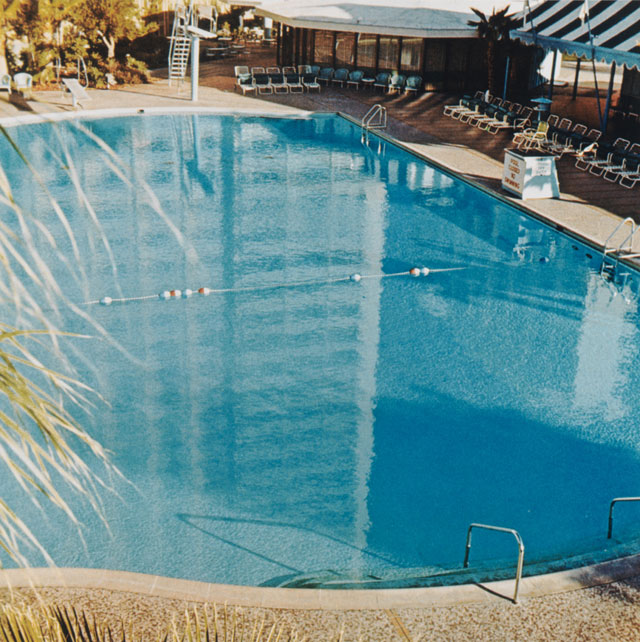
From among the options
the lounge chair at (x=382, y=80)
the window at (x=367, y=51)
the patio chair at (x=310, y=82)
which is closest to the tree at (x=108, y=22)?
the patio chair at (x=310, y=82)

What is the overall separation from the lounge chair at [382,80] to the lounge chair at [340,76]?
1392mm

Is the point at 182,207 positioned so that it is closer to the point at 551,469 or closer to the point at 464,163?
the point at 464,163

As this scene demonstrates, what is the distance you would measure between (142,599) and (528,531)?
408cm

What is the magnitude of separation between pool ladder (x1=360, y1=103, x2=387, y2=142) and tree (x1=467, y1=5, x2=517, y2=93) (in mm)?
3743

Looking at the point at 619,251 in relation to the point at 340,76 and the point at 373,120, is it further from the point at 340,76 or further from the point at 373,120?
the point at 340,76

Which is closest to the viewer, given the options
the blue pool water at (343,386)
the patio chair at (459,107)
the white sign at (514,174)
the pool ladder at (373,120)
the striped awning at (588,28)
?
the blue pool water at (343,386)

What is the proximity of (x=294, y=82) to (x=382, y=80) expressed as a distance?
3.19 metres

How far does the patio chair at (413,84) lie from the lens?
29.2 metres

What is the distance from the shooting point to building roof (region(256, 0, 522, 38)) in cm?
2761

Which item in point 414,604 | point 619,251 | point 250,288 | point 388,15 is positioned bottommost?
point 414,604

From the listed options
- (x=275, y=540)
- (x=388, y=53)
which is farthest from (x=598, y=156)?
(x=275, y=540)

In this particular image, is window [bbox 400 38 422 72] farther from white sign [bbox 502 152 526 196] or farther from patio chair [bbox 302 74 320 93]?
white sign [bbox 502 152 526 196]

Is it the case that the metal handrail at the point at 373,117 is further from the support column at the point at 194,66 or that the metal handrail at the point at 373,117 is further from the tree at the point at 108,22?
the tree at the point at 108,22

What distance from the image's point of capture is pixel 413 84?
29250 millimetres
